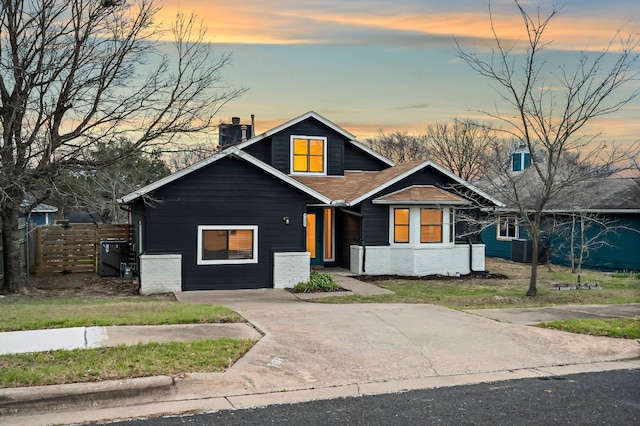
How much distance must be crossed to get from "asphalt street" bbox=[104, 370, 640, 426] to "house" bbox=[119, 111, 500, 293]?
10.7m

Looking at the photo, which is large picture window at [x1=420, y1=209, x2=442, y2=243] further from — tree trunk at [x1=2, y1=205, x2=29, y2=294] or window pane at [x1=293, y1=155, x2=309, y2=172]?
tree trunk at [x1=2, y1=205, x2=29, y2=294]

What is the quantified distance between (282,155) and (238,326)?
13.7 metres

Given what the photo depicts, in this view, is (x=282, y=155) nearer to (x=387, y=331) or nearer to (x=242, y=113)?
(x=242, y=113)

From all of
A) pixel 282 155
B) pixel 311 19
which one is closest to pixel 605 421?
pixel 311 19

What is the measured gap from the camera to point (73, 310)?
10.5 metres

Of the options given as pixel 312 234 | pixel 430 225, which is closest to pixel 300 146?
pixel 312 234

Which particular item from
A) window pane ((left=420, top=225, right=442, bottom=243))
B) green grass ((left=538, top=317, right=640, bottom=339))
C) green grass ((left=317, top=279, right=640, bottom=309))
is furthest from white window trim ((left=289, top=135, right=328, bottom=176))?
green grass ((left=538, top=317, right=640, bottom=339))

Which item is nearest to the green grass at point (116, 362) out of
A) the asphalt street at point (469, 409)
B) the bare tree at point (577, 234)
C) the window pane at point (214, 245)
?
the asphalt street at point (469, 409)

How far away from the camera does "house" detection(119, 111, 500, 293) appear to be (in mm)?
16172

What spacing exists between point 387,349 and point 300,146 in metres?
15.3

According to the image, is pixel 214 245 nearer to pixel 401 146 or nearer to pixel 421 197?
pixel 421 197

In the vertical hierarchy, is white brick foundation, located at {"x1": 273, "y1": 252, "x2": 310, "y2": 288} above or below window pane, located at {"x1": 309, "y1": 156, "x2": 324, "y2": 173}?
below

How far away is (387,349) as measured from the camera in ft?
26.5

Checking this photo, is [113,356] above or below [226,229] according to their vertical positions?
below
